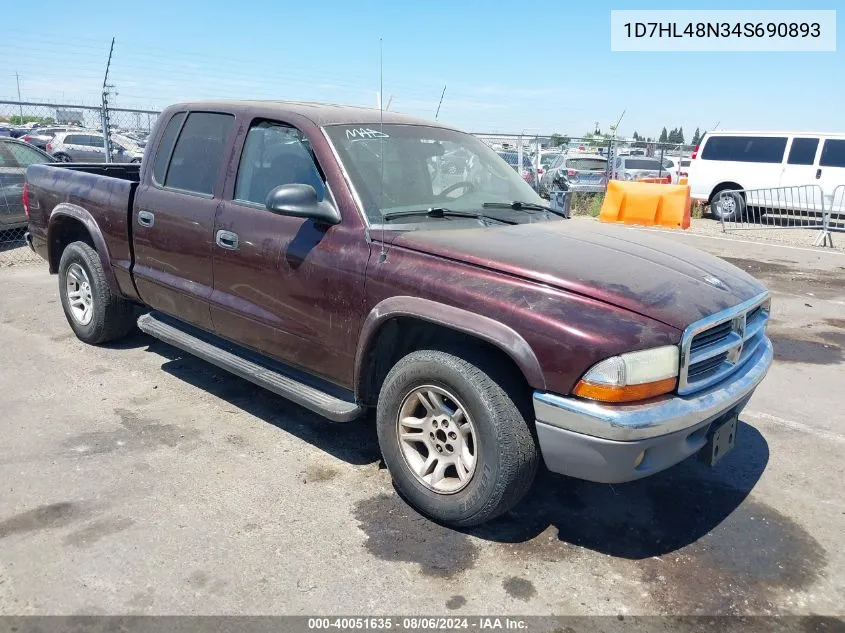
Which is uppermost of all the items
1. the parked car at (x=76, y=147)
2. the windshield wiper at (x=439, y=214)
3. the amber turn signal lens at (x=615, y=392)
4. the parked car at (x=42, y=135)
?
the parked car at (x=42, y=135)

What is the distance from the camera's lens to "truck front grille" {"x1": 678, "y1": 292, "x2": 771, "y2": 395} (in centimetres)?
285

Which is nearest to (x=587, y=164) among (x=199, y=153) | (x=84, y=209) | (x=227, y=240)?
(x=84, y=209)

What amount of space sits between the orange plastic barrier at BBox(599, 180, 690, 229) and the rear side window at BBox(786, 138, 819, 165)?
2921 mm

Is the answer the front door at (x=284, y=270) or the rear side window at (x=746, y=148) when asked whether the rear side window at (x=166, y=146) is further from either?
the rear side window at (x=746, y=148)

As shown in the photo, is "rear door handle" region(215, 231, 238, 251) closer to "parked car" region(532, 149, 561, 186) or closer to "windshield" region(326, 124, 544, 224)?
"windshield" region(326, 124, 544, 224)

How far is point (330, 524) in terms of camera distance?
3264mm

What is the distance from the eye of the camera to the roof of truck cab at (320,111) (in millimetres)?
3924

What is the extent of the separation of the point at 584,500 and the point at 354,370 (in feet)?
4.52

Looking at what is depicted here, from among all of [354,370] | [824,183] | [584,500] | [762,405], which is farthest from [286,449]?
[824,183]

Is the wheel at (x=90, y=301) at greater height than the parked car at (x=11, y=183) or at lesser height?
lesser

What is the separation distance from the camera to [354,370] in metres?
3.50

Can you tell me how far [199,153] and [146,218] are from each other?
0.62 meters

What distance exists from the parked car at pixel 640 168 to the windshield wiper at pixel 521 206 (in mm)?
16870

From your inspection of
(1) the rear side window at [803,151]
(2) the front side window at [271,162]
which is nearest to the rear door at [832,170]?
(1) the rear side window at [803,151]
